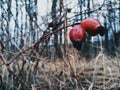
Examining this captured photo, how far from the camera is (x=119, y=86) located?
11.1 feet

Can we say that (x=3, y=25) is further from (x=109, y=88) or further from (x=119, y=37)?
(x=119, y=37)

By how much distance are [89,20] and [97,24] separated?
27 mm

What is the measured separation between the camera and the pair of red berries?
0.68 metres

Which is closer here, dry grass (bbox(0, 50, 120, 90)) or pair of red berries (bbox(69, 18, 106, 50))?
pair of red berries (bbox(69, 18, 106, 50))

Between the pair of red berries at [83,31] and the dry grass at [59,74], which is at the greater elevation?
the pair of red berries at [83,31]

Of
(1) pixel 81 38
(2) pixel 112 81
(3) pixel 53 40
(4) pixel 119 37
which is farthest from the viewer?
(4) pixel 119 37

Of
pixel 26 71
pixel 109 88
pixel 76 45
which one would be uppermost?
pixel 76 45

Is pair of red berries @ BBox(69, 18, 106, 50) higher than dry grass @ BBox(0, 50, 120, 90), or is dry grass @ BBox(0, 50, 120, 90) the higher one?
pair of red berries @ BBox(69, 18, 106, 50)

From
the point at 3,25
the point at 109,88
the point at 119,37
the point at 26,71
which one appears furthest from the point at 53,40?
the point at 119,37

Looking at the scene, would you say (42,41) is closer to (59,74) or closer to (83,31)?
(83,31)

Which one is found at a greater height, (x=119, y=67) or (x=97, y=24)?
(x=97, y=24)

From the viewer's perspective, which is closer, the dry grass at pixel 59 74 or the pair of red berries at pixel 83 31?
the pair of red berries at pixel 83 31

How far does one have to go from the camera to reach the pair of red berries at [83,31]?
0.68 metres

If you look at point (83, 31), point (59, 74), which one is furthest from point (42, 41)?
point (59, 74)
